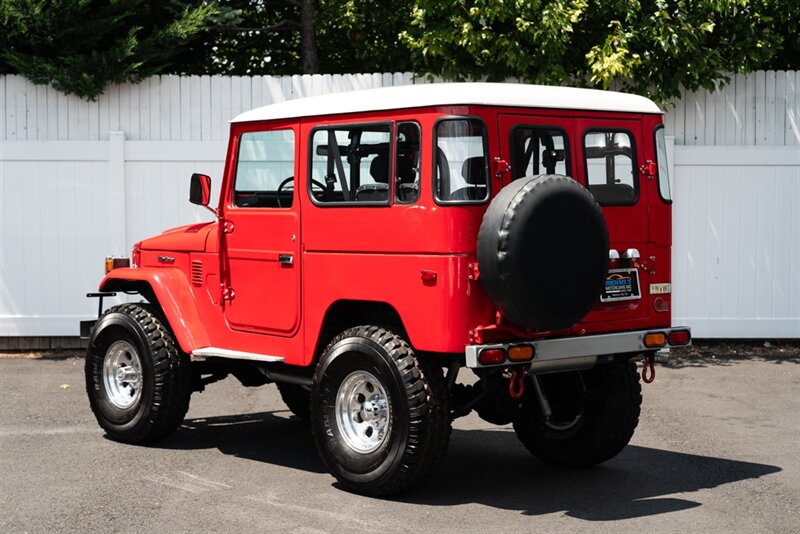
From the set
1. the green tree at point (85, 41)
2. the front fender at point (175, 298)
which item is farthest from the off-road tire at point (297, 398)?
the green tree at point (85, 41)

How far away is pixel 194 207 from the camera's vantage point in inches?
544

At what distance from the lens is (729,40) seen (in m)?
13.7

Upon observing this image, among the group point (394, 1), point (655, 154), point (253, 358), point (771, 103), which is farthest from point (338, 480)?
point (394, 1)

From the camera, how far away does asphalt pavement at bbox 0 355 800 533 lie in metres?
6.79

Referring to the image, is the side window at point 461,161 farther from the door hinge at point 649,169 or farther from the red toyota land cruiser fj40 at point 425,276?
the door hinge at point 649,169

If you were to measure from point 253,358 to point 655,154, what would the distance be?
3047 mm

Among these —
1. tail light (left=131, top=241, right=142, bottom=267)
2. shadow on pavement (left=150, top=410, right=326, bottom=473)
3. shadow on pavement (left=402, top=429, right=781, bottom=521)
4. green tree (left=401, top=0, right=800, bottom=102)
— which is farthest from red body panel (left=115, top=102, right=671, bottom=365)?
green tree (left=401, top=0, right=800, bottom=102)

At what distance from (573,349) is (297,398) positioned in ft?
11.0

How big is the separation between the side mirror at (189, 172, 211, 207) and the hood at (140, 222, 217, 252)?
214mm

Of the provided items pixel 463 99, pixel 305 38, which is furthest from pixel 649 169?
pixel 305 38

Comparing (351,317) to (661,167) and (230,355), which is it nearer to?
(230,355)

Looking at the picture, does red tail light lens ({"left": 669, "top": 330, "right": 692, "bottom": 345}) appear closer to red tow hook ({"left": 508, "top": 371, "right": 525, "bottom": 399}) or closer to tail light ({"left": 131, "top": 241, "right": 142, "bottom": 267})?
red tow hook ({"left": 508, "top": 371, "right": 525, "bottom": 399})

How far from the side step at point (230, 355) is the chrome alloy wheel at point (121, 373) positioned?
62 cm

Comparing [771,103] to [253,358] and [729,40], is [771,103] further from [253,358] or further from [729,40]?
[253,358]
